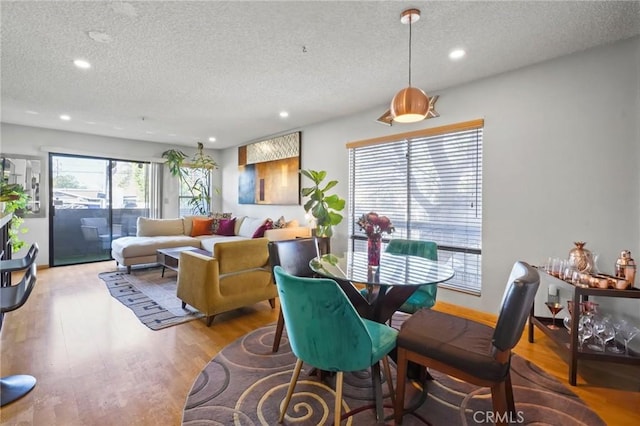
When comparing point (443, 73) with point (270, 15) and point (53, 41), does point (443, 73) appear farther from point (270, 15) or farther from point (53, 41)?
point (53, 41)

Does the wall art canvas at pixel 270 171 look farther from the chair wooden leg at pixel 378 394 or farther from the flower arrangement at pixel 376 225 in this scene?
the chair wooden leg at pixel 378 394

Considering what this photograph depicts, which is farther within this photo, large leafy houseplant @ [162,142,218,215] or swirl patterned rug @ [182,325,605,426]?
large leafy houseplant @ [162,142,218,215]

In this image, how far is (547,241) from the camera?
2799 mm

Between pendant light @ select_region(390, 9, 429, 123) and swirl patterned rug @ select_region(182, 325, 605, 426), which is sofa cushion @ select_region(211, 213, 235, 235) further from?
pendant light @ select_region(390, 9, 429, 123)

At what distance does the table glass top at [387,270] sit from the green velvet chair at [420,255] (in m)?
0.26

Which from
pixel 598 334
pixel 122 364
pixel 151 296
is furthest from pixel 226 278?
pixel 598 334

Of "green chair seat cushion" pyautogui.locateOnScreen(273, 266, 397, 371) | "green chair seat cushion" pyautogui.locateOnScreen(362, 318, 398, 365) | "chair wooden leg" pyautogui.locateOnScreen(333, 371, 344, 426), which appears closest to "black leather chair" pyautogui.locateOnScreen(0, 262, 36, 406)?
"green chair seat cushion" pyautogui.locateOnScreen(273, 266, 397, 371)

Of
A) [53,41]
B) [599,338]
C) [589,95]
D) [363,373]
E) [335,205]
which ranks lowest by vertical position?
[363,373]

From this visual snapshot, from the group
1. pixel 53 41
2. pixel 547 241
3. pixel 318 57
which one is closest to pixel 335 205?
pixel 318 57

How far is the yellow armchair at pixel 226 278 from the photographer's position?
2882 millimetres

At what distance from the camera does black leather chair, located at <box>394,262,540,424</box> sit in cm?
136

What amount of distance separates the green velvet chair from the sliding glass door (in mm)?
5892

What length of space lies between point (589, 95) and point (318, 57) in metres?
2.37
